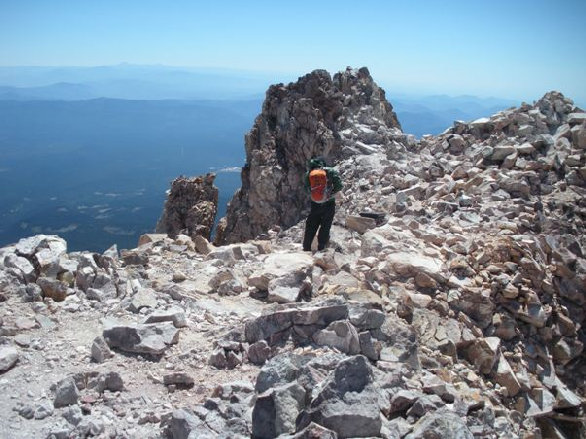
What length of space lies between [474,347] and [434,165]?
480 inches

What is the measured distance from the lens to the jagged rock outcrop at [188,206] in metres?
35.1

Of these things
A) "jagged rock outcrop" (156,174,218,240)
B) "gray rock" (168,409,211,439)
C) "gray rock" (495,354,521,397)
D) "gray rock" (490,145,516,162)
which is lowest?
"jagged rock outcrop" (156,174,218,240)

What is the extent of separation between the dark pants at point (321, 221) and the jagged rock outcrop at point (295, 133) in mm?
16451

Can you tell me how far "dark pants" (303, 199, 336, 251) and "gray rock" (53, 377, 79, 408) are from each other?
8401mm

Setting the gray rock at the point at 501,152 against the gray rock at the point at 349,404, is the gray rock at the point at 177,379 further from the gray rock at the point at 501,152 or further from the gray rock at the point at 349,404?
the gray rock at the point at 501,152

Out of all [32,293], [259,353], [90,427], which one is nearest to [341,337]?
[259,353]

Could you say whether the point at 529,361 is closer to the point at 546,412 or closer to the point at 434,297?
the point at 546,412

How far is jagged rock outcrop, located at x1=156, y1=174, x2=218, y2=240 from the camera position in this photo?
35062 mm

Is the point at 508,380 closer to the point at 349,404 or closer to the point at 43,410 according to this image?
the point at 349,404

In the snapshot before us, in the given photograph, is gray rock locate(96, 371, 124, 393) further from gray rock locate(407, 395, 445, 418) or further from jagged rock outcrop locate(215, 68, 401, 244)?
jagged rock outcrop locate(215, 68, 401, 244)

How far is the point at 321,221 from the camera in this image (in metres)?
13.5

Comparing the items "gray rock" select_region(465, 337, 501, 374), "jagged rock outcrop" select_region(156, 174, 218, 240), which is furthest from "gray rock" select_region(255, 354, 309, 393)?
"jagged rock outcrop" select_region(156, 174, 218, 240)

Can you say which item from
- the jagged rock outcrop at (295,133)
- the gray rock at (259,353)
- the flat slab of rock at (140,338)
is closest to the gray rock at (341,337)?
the gray rock at (259,353)

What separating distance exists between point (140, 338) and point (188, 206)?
2923cm
